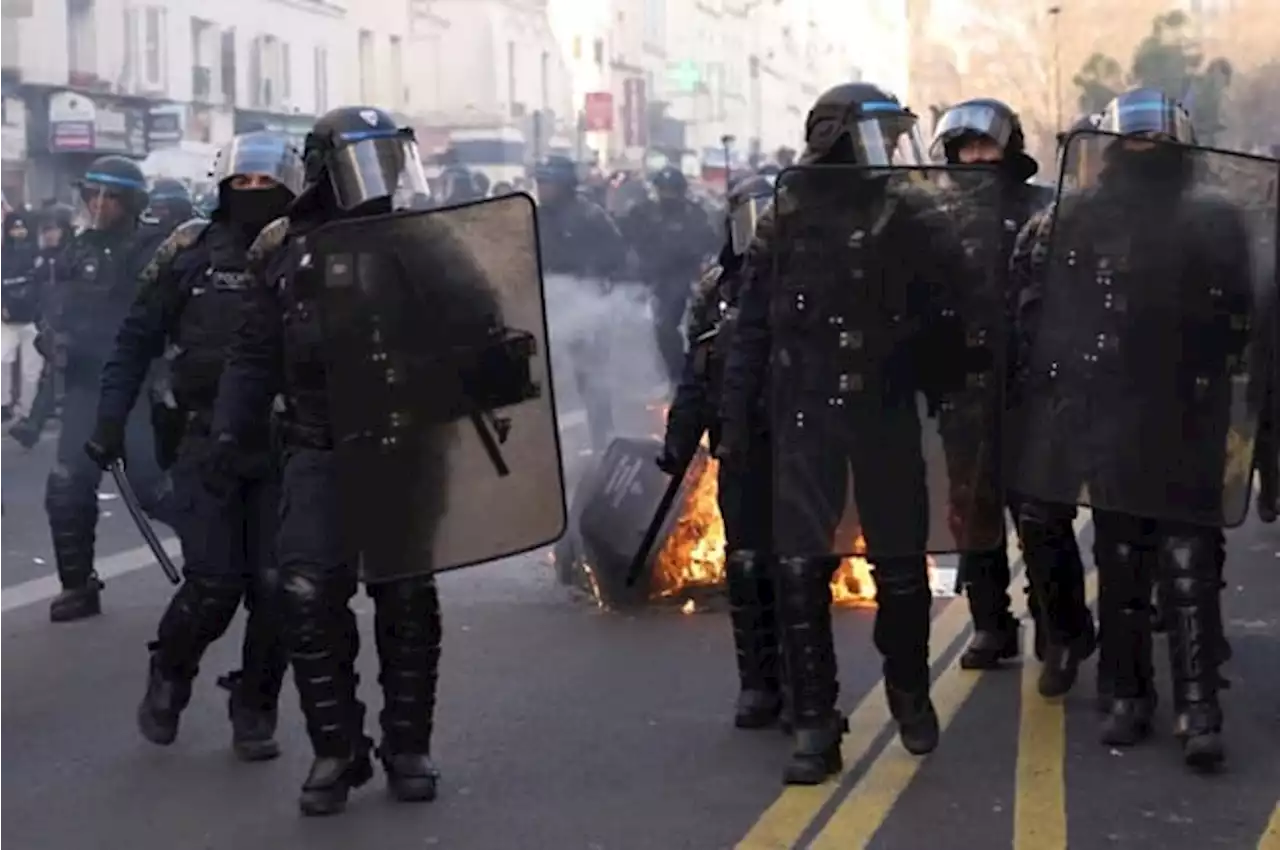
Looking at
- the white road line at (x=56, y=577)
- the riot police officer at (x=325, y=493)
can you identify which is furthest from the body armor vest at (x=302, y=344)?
the white road line at (x=56, y=577)

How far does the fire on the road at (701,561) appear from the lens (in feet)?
27.3

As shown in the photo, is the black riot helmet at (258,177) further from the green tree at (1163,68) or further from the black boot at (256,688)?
the green tree at (1163,68)

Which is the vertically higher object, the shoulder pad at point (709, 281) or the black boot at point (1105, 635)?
the shoulder pad at point (709, 281)

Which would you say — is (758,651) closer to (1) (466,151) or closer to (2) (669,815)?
(2) (669,815)

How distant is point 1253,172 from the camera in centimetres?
566

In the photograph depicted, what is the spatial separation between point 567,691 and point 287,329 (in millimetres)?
1988

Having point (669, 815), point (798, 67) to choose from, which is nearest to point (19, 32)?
point (798, 67)

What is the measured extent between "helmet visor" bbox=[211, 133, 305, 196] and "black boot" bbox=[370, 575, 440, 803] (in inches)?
43.5

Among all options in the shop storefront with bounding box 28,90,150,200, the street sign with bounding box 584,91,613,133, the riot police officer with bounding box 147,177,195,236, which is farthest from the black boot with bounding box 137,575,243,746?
the street sign with bounding box 584,91,613,133

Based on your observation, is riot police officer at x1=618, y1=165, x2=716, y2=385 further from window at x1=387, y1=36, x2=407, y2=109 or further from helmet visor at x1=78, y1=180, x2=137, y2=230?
window at x1=387, y1=36, x2=407, y2=109

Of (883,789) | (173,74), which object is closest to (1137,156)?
(883,789)

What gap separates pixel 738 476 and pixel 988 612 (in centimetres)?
133

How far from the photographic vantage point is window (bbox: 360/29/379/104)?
2728cm

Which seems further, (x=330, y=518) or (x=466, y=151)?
(x=466, y=151)
